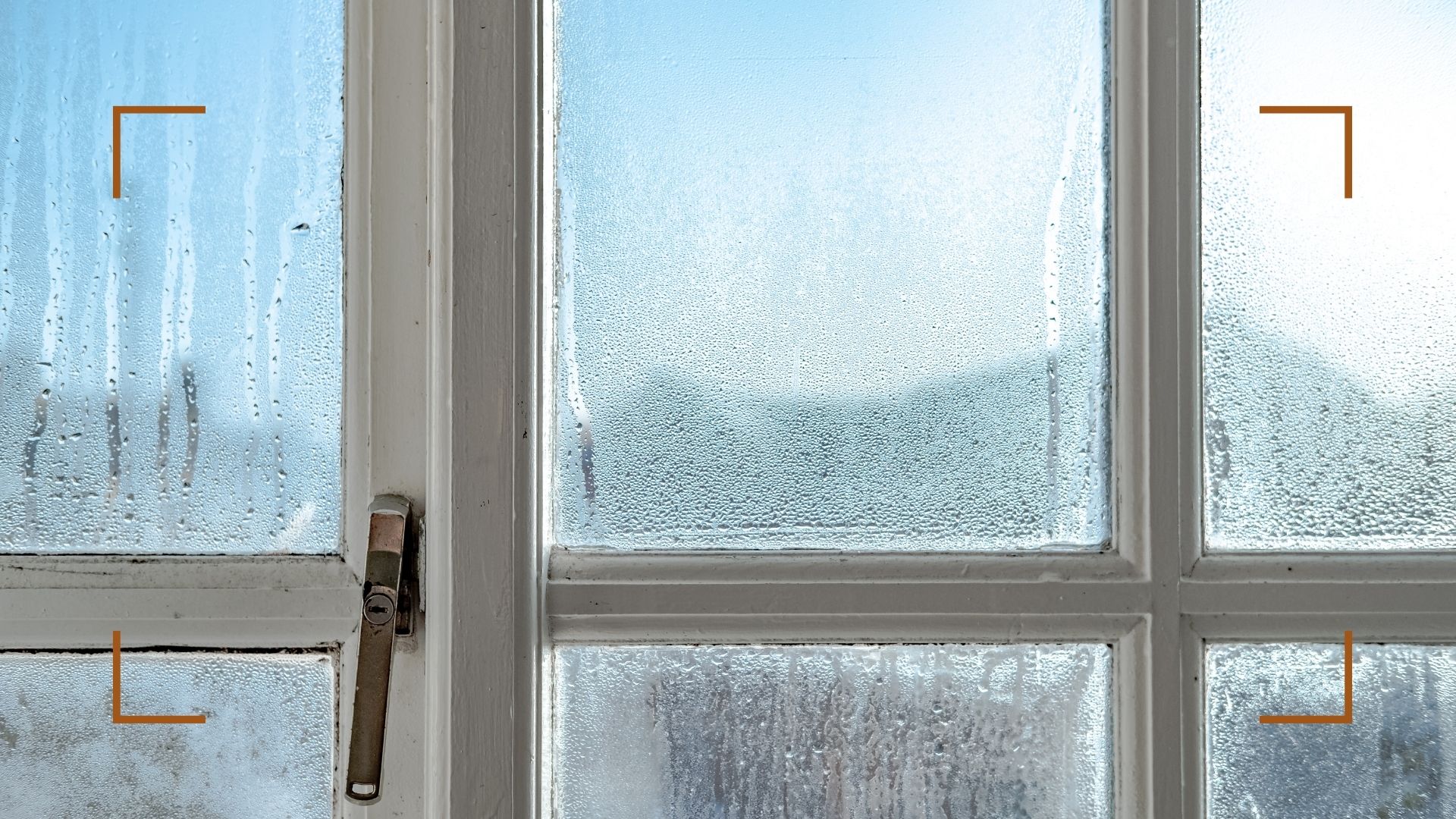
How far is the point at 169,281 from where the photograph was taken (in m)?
0.67

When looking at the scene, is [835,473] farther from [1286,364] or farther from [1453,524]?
[1453,524]

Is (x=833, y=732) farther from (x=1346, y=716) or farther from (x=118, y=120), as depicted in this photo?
(x=118, y=120)

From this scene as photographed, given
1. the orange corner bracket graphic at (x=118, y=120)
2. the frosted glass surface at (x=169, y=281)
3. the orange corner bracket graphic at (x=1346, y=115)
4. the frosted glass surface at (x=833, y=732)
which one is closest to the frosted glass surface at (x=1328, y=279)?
the orange corner bracket graphic at (x=1346, y=115)

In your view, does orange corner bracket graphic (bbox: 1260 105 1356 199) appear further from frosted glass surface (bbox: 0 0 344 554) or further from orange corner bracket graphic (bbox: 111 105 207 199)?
orange corner bracket graphic (bbox: 111 105 207 199)

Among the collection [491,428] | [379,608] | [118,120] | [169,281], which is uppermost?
[118,120]

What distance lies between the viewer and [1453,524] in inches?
27.7

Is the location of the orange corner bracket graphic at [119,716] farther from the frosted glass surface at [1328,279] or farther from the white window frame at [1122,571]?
the frosted glass surface at [1328,279]

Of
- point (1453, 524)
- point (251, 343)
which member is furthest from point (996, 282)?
point (251, 343)

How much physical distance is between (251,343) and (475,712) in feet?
1.02

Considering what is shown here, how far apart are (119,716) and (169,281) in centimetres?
31

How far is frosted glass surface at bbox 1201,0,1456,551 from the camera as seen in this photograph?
0.69 m

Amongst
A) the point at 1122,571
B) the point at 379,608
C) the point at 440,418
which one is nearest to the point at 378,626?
the point at 379,608

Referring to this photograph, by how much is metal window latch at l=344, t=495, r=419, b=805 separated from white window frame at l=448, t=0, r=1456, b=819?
86 millimetres

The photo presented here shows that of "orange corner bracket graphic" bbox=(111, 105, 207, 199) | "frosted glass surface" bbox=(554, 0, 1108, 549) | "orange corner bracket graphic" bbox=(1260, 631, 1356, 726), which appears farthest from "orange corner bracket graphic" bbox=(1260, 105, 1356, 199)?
"orange corner bracket graphic" bbox=(111, 105, 207, 199)
